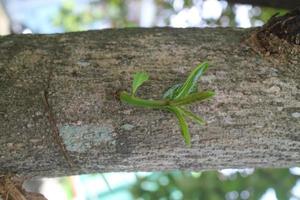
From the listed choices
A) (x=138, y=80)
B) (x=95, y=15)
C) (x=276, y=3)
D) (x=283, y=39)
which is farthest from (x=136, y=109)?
(x=95, y=15)

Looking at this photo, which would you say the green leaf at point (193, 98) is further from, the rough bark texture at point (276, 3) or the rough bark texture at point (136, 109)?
the rough bark texture at point (276, 3)

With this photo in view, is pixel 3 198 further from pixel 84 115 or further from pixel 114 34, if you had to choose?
pixel 114 34

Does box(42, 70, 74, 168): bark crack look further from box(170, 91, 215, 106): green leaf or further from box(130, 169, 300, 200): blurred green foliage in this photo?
box(130, 169, 300, 200): blurred green foliage

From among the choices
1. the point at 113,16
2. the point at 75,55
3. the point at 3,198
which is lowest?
the point at 3,198

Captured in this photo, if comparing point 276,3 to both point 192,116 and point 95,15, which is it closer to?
point 192,116

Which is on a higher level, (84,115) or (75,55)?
(75,55)

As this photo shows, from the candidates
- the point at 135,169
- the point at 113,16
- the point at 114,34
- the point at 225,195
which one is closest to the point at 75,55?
the point at 114,34

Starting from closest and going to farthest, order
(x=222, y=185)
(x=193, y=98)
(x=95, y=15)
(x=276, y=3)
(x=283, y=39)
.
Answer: (x=193, y=98)
(x=283, y=39)
(x=276, y=3)
(x=222, y=185)
(x=95, y=15)
